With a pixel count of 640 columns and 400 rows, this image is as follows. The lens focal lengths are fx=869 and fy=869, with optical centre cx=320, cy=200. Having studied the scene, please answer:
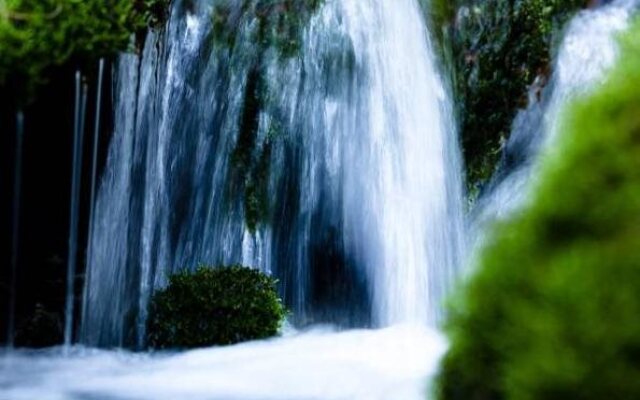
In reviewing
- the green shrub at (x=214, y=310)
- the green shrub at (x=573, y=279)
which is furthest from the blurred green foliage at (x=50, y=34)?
the green shrub at (x=573, y=279)

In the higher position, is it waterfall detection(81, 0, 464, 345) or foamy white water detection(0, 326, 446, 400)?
waterfall detection(81, 0, 464, 345)

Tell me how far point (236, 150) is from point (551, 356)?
361 inches

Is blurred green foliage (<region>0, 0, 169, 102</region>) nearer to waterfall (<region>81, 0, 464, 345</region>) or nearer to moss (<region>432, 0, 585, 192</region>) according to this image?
waterfall (<region>81, 0, 464, 345</region>)

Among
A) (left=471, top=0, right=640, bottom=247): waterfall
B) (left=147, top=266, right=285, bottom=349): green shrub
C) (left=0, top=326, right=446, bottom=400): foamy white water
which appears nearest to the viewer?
(left=0, top=326, right=446, bottom=400): foamy white water

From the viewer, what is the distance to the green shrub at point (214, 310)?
8.75 meters

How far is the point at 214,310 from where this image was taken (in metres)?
8.81

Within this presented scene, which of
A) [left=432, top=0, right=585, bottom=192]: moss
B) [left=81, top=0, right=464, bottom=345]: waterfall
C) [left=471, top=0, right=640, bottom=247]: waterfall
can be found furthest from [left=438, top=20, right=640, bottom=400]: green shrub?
[left=432, top=0, right=585, bottom=192]: moss

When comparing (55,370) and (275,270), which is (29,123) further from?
(275,270)

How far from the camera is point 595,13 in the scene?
38.6 feet

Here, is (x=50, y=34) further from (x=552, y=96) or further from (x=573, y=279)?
(x=552, y=96)

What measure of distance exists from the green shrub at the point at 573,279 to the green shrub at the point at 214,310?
239 inches

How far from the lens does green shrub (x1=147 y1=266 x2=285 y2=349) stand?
875 centimetres

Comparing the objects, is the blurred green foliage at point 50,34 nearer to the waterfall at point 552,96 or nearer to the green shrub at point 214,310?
the green shrub at point 214,310

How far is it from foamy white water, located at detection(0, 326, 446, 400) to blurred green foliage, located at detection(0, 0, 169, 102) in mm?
2436
